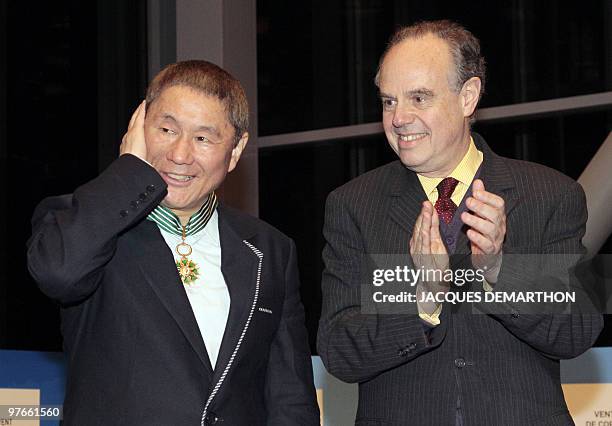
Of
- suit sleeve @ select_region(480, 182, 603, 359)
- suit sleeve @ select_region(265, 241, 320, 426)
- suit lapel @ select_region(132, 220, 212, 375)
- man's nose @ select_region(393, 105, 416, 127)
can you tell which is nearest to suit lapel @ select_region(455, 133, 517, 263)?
suit sleeve @ select_region(480, 182, 603, 359)

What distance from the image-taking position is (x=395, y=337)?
99.7 inches

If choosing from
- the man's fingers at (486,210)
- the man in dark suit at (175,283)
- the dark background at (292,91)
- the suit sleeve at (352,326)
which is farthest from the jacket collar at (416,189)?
the dark background at (292,91)

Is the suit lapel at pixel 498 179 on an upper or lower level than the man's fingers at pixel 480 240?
upper

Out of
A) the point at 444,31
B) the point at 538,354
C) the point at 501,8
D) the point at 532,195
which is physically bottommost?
the point at 538,354

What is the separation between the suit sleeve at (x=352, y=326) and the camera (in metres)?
2.53

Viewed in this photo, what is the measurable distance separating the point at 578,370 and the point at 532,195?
103 centimetres

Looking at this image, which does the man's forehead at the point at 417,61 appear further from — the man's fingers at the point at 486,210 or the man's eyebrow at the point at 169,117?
the man's eyebrow at the point at 169,117

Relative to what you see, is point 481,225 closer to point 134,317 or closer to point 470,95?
point 470,95

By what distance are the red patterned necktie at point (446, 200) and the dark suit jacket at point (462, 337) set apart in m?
0.06

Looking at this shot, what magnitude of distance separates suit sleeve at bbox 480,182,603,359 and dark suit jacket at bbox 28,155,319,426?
665mm

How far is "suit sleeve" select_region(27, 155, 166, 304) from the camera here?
2.42m

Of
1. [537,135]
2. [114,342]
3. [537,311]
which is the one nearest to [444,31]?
Result: [537,311]

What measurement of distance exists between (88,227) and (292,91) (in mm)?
4344

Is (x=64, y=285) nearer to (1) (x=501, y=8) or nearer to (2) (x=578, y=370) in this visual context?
(2) (x=578, y=370)
